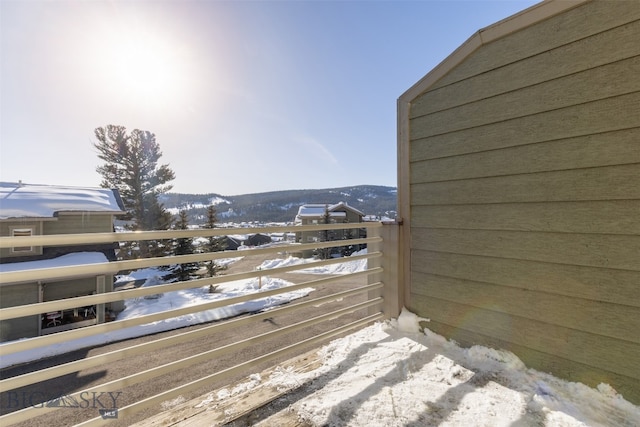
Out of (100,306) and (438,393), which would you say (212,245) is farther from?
(438,393)

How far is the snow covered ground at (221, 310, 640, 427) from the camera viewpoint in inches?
52.3

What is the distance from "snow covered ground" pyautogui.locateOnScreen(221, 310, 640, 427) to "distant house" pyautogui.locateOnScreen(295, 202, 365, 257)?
17873 millimetres

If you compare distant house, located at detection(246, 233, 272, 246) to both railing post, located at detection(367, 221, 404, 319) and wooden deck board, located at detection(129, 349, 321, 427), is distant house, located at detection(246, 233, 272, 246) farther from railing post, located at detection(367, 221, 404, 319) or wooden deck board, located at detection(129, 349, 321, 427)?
wooden deck board, located at detection(129, 349, 321, 427)

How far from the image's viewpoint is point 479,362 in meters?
1.86

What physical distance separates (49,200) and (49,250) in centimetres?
152

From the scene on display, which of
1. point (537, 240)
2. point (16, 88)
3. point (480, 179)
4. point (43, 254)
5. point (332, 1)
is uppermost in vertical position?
point (332, 1)

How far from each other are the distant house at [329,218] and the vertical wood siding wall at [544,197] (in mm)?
17646

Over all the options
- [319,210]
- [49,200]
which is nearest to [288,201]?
[319,210]

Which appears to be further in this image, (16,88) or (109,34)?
(16,88)

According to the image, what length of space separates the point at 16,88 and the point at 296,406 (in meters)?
6.39

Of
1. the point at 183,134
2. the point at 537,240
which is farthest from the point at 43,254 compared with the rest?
the point at 537,240

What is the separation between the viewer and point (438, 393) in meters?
Result: 1.52

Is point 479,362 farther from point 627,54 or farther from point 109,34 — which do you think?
point 109,34

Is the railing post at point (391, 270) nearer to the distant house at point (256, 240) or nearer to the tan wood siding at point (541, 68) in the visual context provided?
the tan wood siding at point (541, 68)
